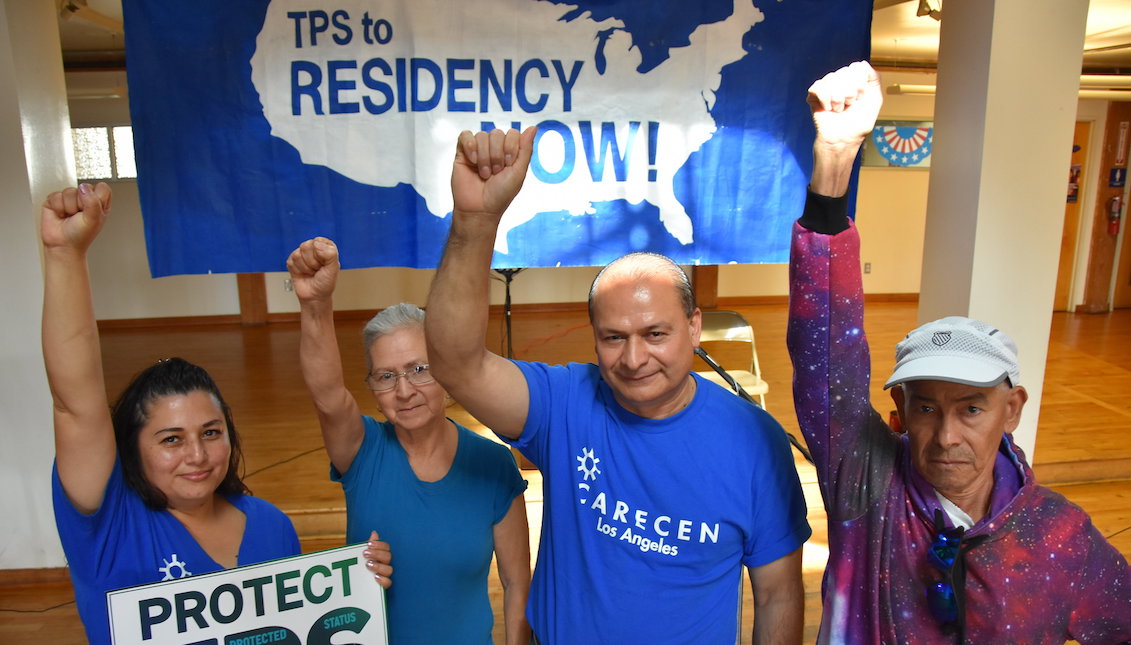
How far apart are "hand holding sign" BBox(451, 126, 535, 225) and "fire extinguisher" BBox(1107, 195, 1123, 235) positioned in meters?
9.16

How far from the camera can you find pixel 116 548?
115 cm

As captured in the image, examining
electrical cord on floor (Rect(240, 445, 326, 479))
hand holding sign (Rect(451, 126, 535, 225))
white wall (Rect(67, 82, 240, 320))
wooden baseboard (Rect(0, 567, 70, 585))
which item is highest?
hand holding sign (Rect(451, 126, 535, 225))

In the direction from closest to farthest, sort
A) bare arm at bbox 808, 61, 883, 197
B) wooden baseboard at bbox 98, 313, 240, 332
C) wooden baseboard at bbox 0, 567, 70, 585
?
bare arm at bbox 808, 61, 883, 197 < wooden baseboard at bbox 0, 567, 70, 585 < wooden baseboard at bbox 98, 313, 240, 332

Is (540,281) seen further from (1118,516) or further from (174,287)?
(1118,516)

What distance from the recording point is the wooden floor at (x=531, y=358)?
9.00ft

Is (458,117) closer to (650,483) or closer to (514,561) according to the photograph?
(514,561)

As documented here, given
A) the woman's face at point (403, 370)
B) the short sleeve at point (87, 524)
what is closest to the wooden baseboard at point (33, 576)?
the short sleeve at point (87, 524)

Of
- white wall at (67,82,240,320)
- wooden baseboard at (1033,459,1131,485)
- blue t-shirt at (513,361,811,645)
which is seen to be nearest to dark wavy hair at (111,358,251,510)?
blue t-shirt at (513,361,811,645)

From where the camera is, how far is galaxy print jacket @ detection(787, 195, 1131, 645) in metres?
0.96

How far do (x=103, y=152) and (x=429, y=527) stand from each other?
24.8ft

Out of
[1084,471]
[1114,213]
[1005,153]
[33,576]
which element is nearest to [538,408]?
[1005,153]

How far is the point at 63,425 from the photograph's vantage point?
1072 mm

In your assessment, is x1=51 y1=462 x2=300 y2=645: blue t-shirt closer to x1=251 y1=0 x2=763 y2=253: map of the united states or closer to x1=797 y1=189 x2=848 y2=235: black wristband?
x1=797 y1=189 x2=848 y2=235: black wristband

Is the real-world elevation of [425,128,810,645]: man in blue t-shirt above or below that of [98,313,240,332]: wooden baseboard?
above
